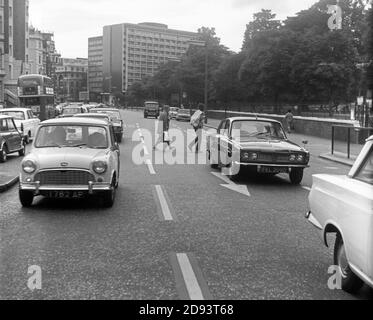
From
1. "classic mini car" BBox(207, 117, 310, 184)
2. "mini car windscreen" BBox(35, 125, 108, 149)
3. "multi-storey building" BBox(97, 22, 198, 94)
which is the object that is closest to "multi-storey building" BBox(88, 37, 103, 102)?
"multi-storey building" BBox(97, 22, 198, 94)

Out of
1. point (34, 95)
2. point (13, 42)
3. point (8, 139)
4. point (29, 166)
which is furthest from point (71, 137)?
point (13, 42)

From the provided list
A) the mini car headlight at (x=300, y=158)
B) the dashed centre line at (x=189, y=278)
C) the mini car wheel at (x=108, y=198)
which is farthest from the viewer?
the mini car headlight at (x=300, y=158)

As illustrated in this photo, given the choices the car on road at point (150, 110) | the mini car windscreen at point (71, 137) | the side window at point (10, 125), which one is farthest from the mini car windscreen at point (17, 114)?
the car on road at point (150, 110)

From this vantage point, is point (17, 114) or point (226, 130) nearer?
point (226, 130)

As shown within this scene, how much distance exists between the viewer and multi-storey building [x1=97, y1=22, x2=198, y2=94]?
5934 centimetres

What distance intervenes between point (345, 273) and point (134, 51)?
3600 inches

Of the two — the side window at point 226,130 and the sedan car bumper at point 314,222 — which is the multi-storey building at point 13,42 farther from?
the sedan car bumper at point 314,222

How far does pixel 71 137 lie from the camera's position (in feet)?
33.8

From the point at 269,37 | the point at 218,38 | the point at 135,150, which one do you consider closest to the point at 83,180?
the point at 135,150

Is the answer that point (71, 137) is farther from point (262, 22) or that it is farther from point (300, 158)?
point (262, 22)

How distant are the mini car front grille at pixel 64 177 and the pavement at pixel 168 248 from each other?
0.49 metres

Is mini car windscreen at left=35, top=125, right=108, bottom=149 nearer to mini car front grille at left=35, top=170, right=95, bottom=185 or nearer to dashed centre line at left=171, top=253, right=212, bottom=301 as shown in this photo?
mini car front grille at left=35, top=170, right=95, bottom=185

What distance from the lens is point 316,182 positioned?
238 inches

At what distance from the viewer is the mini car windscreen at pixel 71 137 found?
1017 centimetres
